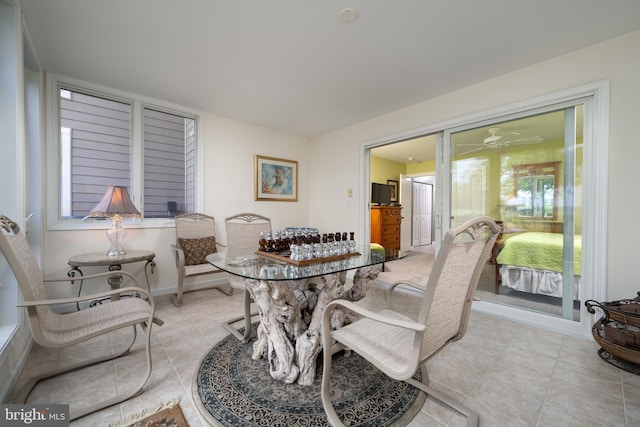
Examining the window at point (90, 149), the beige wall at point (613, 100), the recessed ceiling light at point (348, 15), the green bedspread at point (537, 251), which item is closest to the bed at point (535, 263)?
the green bedspread at point (537, 251)

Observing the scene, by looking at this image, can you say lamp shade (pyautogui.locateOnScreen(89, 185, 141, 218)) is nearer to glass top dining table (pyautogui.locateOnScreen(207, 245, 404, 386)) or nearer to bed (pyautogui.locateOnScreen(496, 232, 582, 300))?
glass top dining table (pyautogui.locateOnScreen(207, 245, 404, 386))

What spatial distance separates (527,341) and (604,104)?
2.02 meters

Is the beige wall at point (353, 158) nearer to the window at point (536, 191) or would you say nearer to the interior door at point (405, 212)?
the window at point (536, 191)

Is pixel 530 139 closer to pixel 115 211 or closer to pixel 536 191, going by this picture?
pixel 536 191

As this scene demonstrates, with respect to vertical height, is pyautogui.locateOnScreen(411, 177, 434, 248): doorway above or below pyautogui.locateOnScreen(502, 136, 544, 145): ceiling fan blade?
below

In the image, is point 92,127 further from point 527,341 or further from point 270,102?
point 527,341

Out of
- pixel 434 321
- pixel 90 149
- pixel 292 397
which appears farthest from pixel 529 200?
pixel 90 149

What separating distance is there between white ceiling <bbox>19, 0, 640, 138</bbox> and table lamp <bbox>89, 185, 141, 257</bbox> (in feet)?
3.99

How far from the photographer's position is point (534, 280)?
252 centimetres

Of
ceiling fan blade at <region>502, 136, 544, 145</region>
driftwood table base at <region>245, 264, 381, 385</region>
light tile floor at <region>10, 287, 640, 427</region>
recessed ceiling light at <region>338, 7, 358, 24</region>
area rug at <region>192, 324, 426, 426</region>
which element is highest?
recessed ceiling light at <region>338, 7, 358, 24</region>

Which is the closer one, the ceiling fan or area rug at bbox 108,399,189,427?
area rug at bbox 108,399,189,427

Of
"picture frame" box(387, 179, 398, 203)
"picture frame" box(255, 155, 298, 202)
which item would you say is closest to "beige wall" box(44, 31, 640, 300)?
"picture frame" box(255, 155, 298, 202)

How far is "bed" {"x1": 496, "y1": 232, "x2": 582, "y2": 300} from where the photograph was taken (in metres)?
2.34

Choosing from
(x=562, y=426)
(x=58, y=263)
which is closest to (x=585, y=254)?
(x=562, y=426)
